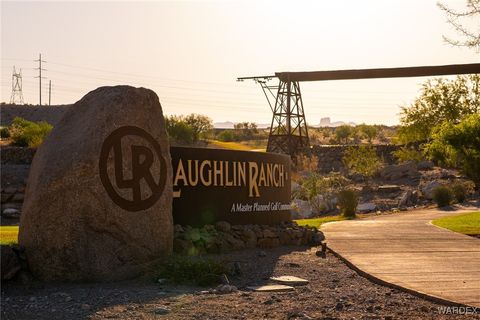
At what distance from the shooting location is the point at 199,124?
6875 cm

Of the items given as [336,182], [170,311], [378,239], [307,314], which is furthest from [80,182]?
[336,182]

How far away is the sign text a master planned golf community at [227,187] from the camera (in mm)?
12750

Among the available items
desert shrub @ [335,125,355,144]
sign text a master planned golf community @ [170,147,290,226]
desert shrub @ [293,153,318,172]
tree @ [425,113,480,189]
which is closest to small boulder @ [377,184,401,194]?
desert shrub @ [293,153,318,172]

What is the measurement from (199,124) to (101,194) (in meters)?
59.1

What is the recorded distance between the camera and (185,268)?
10086 mm

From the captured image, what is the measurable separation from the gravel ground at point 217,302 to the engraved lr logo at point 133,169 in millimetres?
1335

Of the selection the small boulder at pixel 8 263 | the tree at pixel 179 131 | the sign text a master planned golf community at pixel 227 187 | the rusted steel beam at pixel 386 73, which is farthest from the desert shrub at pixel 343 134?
the small boulder at pixel 8 263

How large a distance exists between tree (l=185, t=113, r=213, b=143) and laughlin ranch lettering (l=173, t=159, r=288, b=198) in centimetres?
4991

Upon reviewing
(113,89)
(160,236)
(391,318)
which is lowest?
(391,318)

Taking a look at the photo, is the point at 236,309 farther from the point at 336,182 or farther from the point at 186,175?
the point at 336,182

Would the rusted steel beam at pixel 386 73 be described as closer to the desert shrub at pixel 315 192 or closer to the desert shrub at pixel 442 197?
the desert shrub at pixel 315 192

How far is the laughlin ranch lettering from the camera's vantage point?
505 inches

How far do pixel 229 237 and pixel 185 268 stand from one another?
3206 millimetres

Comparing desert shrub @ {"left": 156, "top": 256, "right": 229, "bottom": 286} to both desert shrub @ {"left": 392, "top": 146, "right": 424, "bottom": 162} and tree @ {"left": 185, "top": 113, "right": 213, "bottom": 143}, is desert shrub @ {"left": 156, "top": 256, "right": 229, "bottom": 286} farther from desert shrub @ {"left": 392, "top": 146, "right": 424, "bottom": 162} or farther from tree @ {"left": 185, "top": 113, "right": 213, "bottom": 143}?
tree @ {"left": 185, "top": 113, "right": 213, "bottom": 143}
